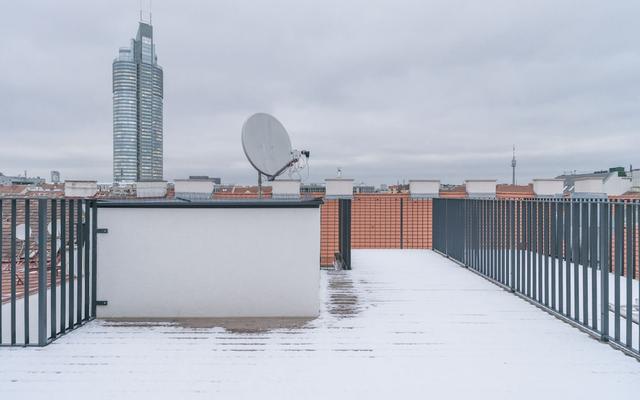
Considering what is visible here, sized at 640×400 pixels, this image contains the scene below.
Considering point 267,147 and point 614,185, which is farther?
point 614,185

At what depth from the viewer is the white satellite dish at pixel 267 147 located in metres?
5.70

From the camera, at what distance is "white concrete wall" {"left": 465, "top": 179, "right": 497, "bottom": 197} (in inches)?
553

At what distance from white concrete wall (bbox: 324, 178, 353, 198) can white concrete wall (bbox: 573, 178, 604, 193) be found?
731 centimetres

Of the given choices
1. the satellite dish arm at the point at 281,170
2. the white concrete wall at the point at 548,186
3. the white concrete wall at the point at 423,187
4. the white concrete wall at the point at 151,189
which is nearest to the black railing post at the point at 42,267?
the satellite dish arm at the point at 281,170

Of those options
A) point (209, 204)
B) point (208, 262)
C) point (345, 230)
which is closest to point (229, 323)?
point (208, 262)

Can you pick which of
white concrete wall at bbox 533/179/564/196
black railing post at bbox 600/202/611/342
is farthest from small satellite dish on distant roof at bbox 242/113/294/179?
white concrete wall at bbox 533/179/564/196

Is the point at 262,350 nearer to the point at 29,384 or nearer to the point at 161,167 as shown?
the point at 29,384

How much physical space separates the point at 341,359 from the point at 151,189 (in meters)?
11.2

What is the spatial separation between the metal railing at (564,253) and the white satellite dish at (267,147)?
3.16 m

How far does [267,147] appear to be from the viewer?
6219 millimetres

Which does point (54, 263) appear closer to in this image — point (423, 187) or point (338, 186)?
point (338, 186)

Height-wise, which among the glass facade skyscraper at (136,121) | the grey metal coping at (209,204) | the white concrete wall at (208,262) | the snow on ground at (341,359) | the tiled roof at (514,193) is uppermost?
the glass facade skyscraper at (136,121)

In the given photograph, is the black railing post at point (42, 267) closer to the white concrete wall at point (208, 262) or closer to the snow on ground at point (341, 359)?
the snow on ground at point (341, 359)

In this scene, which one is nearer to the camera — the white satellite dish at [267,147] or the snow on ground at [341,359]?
the snow on ground at [341,359]
